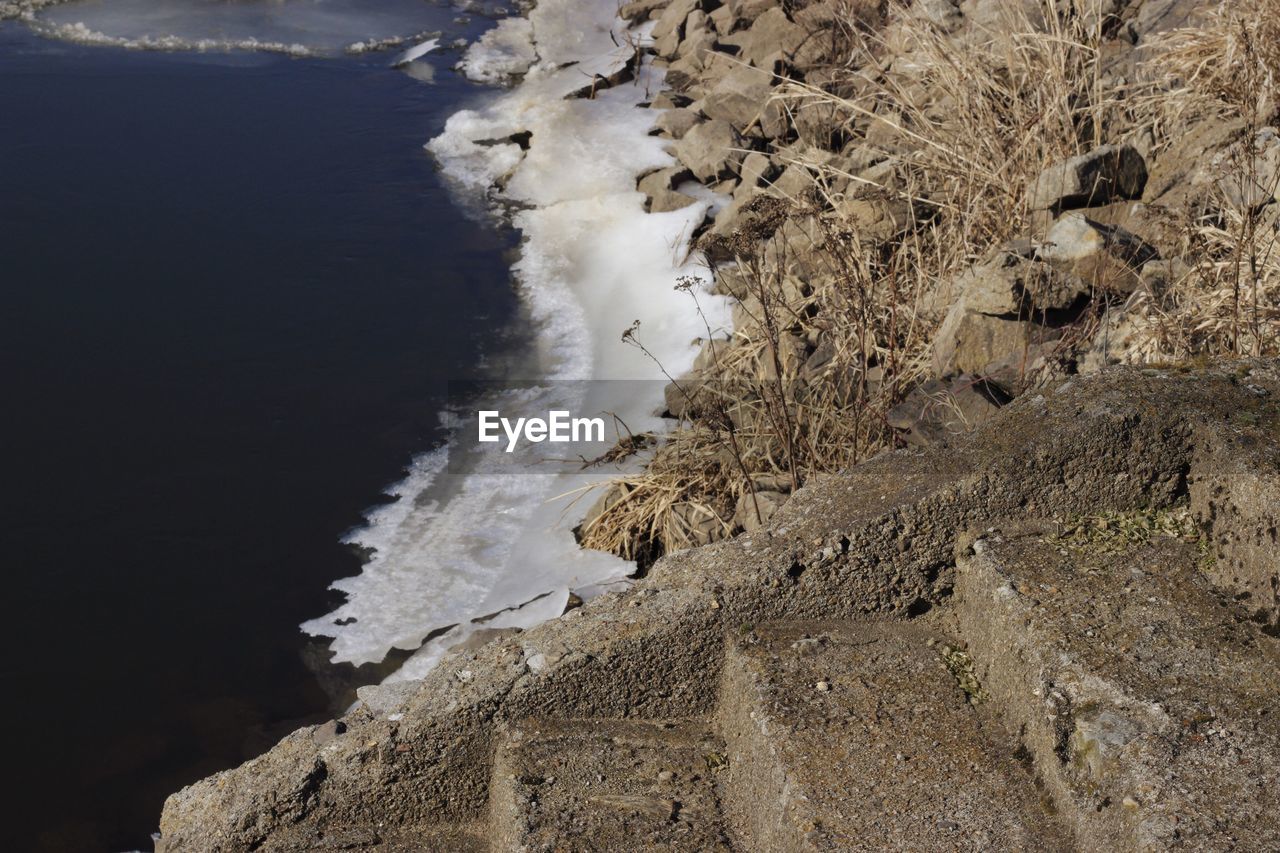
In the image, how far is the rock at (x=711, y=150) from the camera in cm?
692

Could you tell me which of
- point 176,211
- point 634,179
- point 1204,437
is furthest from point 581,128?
point 1204,437

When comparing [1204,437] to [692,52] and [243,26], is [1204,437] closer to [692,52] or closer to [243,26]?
[692,52]

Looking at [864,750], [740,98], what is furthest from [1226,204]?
[740,98]

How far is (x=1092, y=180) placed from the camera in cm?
445

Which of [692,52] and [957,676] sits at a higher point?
[692,52]

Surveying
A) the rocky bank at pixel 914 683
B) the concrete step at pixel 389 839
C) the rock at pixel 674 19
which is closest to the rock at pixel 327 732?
the rocky bank at pixel 914 683

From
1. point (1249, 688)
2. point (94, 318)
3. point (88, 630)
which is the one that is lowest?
point (88, 630)

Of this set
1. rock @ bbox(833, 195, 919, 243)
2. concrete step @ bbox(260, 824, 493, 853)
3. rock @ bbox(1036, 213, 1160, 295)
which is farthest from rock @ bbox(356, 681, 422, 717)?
rock @ bbox(833, 195, 919, 243)

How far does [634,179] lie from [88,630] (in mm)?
4168

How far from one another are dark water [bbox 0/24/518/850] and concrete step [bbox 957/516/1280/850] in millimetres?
2475

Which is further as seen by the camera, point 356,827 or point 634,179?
point 634,179

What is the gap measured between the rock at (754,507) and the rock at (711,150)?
3247mm

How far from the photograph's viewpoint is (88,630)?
4340 millimetres

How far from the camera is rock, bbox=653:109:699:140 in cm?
773
